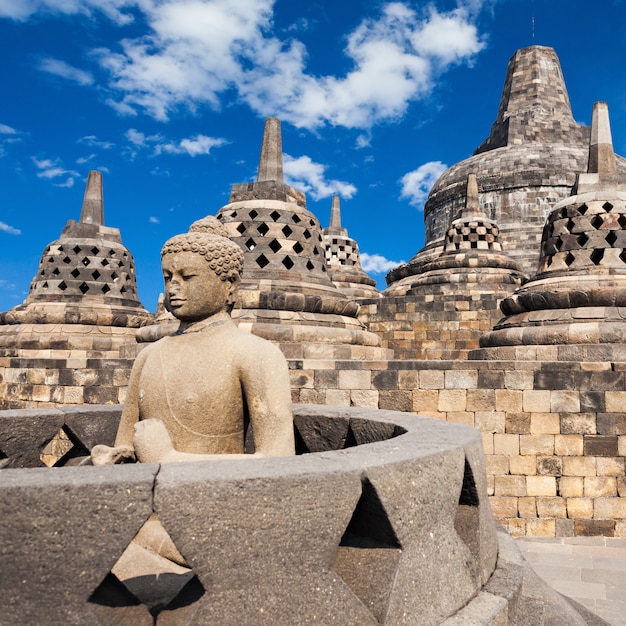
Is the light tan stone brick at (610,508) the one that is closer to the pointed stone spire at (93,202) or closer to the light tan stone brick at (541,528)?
the light tan stone brick at (541,528)

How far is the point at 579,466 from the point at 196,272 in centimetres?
469

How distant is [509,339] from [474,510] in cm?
513

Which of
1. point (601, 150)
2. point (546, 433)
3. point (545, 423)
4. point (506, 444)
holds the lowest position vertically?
point (506, 444)

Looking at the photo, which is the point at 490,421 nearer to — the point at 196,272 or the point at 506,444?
the point at 506,444

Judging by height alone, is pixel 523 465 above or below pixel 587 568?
above

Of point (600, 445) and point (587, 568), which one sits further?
point (600, 445)

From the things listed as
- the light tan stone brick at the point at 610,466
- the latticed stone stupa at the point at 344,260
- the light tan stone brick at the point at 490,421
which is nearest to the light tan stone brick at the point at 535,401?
the light tan stone brick at the point at 490,421

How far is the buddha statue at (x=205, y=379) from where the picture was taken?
7.25 feet

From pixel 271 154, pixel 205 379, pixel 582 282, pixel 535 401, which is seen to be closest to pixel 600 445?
pixel 535 401

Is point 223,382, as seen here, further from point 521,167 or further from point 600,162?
point 521,167

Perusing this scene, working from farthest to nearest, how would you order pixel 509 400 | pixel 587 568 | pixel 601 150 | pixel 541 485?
pixel 601 150, pixel 509 400, pixel 541 485, pixel 587 568

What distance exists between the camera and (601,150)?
8.01m

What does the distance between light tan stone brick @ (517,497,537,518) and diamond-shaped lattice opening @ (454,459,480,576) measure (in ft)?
12.6

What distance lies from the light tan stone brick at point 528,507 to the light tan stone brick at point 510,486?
8 centimetres
